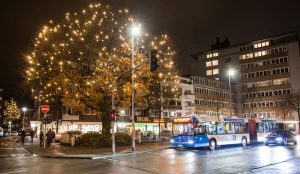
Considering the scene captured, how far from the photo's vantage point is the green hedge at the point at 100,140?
3281 cm

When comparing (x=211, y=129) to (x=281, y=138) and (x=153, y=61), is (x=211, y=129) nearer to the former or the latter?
(x=281, y=138)

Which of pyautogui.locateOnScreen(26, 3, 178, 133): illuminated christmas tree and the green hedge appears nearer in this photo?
pyautogui.locateOnScreen(26, 3, 178, 133): illuminated christmas tree

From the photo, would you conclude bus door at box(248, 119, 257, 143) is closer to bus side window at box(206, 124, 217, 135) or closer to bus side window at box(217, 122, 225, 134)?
bus side window at box(217, 122, 225, 134)

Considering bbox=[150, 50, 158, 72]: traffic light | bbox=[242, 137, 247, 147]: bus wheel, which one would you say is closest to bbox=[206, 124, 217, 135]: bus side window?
bbox=[242, 137, 247, 147]: bus wheel

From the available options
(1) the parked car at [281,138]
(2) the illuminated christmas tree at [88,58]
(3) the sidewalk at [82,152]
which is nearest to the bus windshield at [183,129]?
(3) the sidewalk at [82,152]

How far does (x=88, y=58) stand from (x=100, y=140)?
27.8ft

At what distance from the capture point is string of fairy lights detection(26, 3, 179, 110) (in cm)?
2933

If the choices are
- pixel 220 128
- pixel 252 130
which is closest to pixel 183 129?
pixel 220 128

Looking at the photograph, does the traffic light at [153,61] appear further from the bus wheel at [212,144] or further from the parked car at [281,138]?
the parked car at [281,138]

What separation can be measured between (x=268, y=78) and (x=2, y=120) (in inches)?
4789

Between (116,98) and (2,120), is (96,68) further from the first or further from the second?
(2,120)

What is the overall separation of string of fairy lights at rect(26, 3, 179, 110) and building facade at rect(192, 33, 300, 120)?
59126mm

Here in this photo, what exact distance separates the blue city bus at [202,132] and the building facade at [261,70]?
174 feet

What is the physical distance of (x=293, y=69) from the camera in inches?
3381
